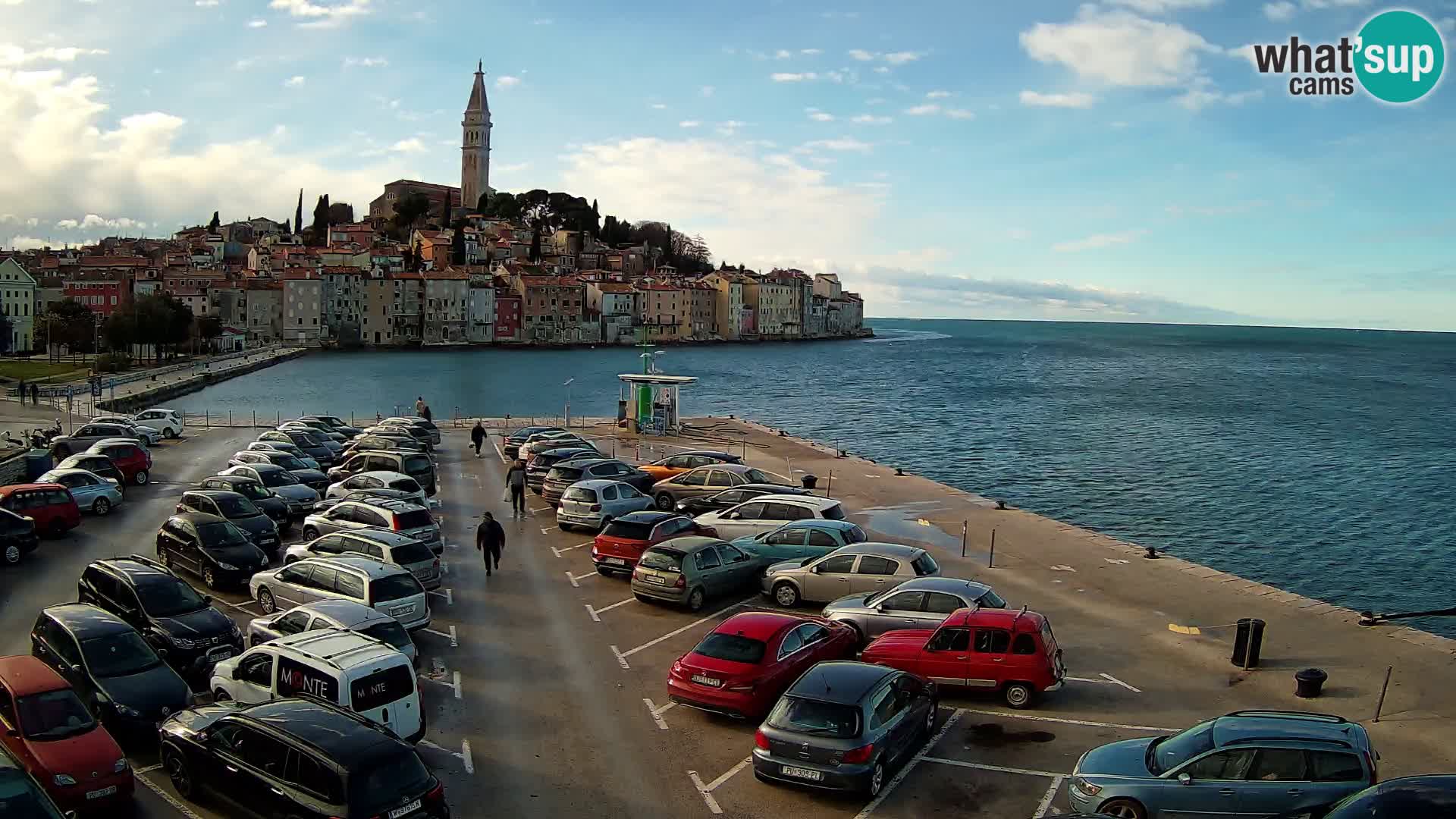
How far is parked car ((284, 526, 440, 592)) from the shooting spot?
1633cm

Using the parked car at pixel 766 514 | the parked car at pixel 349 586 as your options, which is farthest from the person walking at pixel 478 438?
the parked car at pixel 349 586

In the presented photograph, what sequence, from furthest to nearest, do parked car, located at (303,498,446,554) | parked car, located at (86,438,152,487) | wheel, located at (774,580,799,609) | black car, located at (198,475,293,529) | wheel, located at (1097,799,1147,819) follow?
parked car, located at (86,438,152,487) < black car, located at (198,475,293,529) < parked car, located at (303,498,446,554) < wheel, located at (774,580,799,609) < wheel, located at (1097,799,1147,819)

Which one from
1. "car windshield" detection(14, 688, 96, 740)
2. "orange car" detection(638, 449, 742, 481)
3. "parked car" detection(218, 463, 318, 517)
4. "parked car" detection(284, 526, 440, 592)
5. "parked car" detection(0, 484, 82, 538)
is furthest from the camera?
"orange car" detection(638, 449, 742, 481)

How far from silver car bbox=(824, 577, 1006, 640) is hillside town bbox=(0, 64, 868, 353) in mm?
92743

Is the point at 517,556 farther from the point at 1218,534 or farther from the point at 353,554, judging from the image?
the point at 1218,534

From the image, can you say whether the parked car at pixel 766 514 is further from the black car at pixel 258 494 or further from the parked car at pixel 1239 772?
the parked car at pixel 1239 772

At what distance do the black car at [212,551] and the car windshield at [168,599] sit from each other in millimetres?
3307

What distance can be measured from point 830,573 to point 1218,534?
23846 mm

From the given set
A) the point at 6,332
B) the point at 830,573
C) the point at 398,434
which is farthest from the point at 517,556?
the point at 6,332

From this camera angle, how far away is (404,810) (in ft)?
26.6

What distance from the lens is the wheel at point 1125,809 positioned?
8.64 m

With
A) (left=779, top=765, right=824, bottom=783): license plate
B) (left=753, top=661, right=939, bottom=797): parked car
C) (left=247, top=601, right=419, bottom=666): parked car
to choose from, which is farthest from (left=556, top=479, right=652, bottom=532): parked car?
(left=779, top=765, right=824, bottom=783): license plate

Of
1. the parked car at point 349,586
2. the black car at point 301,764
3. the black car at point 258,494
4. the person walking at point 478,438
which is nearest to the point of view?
the black car at point 301,764

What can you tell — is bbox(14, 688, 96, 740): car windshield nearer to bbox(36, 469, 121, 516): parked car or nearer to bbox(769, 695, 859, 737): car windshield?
bbox(769, 695, 859, 737): car windshield
